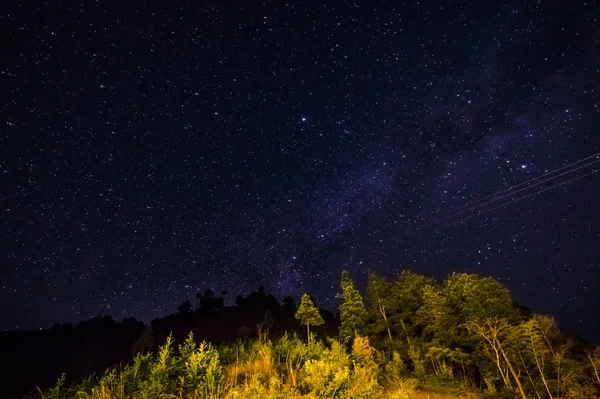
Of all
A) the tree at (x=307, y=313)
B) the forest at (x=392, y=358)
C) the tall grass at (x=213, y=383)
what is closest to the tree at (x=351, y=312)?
the forest at (x=392, y=358)

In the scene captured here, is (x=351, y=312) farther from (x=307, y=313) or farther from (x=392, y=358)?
(x=392, y=358)

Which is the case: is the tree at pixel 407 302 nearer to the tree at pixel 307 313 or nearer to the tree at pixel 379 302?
the tree at pixel 379 302

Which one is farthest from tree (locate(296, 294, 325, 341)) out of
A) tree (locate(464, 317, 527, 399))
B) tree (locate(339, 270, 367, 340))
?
tree (locate(464, 317, 527, 399))

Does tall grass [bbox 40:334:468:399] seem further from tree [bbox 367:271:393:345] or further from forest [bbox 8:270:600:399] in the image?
tree [bbox 367:271:393:345]

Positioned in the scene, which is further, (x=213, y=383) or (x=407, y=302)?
(x=407, y=302)

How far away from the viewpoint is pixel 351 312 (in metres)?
36.4

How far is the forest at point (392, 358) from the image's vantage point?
952 cm

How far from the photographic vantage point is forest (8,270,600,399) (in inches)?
375

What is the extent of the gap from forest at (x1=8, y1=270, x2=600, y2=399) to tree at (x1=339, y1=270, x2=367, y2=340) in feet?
0.37

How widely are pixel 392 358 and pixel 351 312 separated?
759 cm

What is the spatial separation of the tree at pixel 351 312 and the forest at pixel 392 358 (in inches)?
4.5

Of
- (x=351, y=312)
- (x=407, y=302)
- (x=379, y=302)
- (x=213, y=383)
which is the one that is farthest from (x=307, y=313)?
(x=213, y=383)

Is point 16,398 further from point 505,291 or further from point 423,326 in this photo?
point 505,291

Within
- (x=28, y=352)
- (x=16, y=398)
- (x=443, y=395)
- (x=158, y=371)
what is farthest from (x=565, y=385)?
(x=28, y=352)
